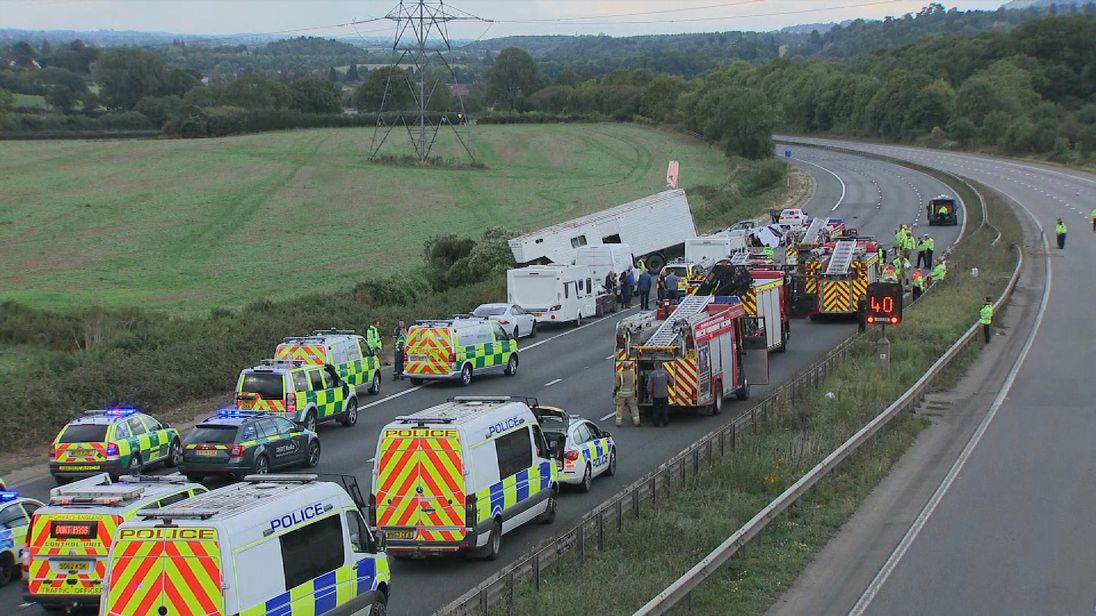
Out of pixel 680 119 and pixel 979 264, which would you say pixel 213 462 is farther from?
pixel 680 119

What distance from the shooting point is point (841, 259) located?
148 feet

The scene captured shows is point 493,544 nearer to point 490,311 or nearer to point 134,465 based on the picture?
point 134,465

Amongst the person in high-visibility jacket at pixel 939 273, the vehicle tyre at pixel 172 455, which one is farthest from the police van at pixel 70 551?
the person in high-visibility jacket at pixel 939 273

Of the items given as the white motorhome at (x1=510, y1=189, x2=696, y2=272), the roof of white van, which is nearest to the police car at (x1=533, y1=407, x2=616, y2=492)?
the roof of white van

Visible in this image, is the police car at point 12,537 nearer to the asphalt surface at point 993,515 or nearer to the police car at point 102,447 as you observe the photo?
the police car at point 102,447

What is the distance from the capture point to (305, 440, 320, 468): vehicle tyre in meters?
27.1

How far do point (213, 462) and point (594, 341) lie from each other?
2170cm

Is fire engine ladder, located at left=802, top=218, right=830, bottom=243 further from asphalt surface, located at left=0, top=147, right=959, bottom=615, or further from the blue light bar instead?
the blue light bar

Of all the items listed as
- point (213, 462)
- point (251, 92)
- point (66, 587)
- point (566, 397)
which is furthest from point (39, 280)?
point (251, 92)

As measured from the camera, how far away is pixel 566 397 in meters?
34.8

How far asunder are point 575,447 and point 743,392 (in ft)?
34.6

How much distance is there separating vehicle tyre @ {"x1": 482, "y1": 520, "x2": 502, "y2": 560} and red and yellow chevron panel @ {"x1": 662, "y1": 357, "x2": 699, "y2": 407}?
1131 cm

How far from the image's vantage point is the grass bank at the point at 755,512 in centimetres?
1559

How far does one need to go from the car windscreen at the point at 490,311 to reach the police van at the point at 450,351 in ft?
20.2
